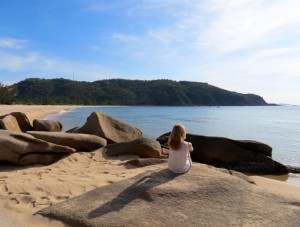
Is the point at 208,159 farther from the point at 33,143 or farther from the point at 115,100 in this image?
the point at 115,100

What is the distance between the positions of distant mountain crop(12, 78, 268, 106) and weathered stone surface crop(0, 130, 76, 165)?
113872mm

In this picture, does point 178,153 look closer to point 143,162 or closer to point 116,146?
point 143,162

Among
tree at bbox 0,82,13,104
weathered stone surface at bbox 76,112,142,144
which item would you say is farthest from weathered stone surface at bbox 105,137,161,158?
tree at bbox 0,82,13,104

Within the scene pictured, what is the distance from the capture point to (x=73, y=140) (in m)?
9.17

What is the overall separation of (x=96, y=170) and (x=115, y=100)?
128 m

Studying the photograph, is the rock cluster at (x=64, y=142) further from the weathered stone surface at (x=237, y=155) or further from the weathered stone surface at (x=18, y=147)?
the weathered stone surface at (x=237, y=155)

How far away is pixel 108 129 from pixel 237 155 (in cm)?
402

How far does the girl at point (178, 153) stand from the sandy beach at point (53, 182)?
3.52 feet

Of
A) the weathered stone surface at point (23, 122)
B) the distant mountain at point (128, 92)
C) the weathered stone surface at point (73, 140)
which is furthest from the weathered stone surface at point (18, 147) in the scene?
the distant mountain at point (128, 92)

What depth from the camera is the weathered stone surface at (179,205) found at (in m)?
4.37

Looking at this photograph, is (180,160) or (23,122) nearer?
(180,160)

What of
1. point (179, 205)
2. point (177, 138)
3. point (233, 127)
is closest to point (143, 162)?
point (177, 138)

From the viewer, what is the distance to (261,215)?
460 centimetres

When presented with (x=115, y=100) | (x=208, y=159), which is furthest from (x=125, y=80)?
(x=208, y=159)
